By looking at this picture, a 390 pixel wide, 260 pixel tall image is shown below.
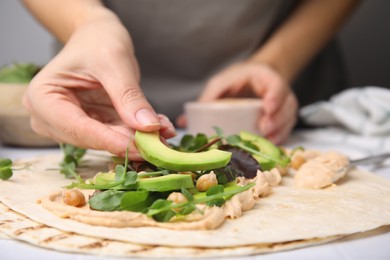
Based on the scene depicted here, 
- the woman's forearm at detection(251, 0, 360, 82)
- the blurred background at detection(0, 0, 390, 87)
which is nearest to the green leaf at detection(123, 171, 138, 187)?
the woman's forearm at detection(251, 0, 360, 82)

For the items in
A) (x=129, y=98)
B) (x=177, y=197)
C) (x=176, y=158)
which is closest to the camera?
(x=177, y=197)

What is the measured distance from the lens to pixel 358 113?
2.21 meters

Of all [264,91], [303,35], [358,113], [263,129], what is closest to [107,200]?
[263,129]

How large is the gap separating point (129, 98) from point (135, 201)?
30 cm

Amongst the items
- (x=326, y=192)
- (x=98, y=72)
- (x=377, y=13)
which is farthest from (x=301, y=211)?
(x=377, y=13)

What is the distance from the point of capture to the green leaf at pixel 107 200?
40.2 inches

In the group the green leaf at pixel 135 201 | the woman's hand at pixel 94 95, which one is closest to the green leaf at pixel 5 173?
the woman's hand at pixel 94 95

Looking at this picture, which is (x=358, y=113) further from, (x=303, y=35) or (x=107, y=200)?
(x=107, y=200)

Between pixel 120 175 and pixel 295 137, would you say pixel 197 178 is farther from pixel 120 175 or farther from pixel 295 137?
pixel 295 137

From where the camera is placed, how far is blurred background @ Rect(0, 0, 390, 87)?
3.63 metres

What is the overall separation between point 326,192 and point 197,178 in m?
0.32

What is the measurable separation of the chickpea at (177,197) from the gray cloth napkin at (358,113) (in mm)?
1268

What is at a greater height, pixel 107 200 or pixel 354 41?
pixel 354 41

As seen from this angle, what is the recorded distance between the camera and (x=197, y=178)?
3.82ft
